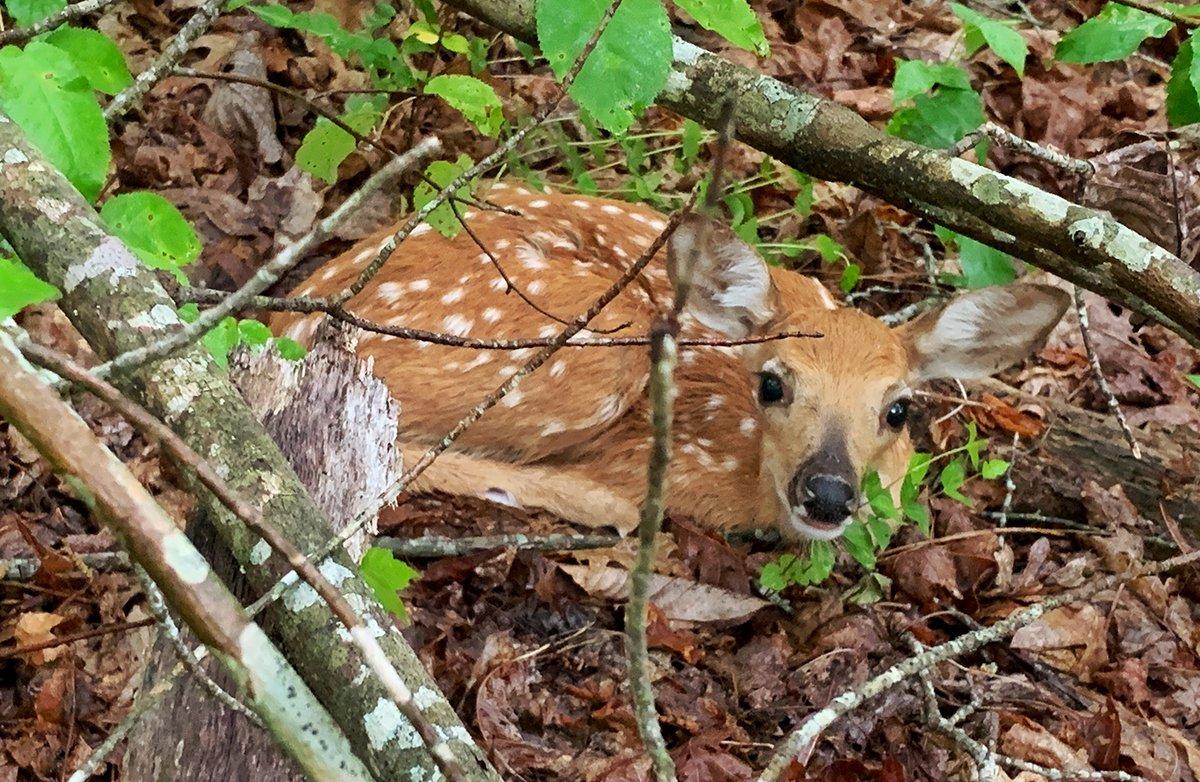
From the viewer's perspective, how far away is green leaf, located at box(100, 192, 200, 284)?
6.66 ft

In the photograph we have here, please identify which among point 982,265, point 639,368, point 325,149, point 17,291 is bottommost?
point 639,368

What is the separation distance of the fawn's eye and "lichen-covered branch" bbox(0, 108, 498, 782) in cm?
230

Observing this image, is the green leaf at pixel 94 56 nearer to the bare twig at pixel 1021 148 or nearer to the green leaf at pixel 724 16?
the green leaf at pixel 724 16

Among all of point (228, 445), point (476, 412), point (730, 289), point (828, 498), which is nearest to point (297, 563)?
point (228, 445)

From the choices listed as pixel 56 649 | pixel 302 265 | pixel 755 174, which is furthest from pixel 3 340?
pixel 755 174

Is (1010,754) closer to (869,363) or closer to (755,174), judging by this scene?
(869,363)

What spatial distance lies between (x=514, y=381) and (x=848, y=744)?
1600mm

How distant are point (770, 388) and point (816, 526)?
1.79ft

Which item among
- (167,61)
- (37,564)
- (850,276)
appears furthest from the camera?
(850,276)

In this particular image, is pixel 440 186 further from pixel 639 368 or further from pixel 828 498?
pixel 828 498

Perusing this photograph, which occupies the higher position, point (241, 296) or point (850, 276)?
point (241, 296)

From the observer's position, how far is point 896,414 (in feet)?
11.7

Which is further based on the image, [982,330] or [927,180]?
[982,330]

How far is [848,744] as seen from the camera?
2887 mm
